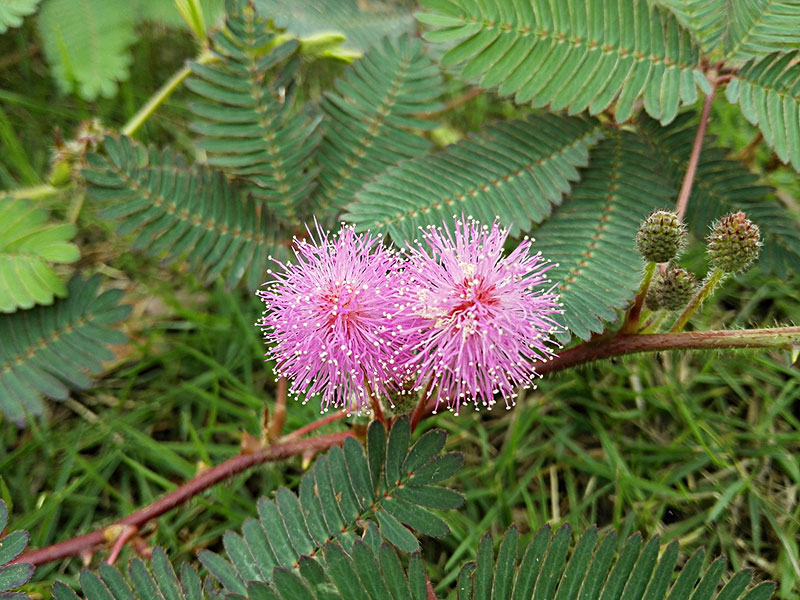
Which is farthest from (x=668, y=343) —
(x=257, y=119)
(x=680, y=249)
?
(x=257, y=119)

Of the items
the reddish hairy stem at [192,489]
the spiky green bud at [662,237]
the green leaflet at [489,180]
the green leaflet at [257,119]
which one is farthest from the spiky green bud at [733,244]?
the green leaflet at [257,119]

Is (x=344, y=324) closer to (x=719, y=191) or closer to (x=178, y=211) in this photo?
(x=178, y=211)

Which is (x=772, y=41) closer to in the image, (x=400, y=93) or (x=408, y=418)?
(x=400, y=93)

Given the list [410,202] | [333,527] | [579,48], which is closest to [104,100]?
[410,202]

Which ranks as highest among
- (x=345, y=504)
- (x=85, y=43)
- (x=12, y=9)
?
(x=85, y=43)

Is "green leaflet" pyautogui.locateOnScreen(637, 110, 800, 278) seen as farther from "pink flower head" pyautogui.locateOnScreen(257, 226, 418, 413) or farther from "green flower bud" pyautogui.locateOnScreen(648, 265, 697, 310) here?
"pink flower head" pyautogui.locateOnScreen(257, 226, 418, 413)

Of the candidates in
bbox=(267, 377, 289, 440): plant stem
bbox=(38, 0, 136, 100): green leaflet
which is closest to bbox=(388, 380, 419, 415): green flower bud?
bbox=(267, 377, 289, 440): plant stem

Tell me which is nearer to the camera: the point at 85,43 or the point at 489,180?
the point at 489,180
